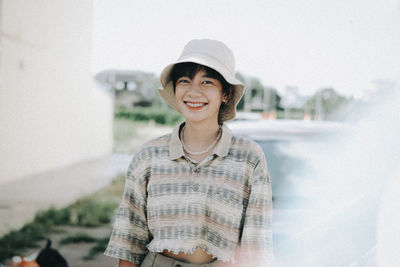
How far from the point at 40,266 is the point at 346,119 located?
2.29m

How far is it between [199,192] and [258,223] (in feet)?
0.70

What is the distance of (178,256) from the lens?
54.1 inches

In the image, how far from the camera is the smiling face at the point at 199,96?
1.44 m

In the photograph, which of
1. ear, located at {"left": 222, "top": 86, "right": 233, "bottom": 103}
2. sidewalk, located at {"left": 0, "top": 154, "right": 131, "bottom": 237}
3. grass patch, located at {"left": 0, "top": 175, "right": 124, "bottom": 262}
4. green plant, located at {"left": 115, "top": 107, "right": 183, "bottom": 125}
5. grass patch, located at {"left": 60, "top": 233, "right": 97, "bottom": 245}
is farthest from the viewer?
green plant, located at {"left": 115, "top": 107, "right": 183, "bottom": 125}

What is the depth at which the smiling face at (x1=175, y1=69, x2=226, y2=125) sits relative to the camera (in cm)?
144

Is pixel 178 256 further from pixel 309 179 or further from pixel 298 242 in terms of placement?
pixel 309 179

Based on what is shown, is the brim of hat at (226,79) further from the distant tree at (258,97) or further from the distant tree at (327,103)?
the distant tree at (258,97)

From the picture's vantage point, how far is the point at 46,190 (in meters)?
6.10

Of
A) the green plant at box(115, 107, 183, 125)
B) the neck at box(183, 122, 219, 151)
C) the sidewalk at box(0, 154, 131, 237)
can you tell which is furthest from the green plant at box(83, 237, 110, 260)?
the green plant at box(115, 107, 183, 125)

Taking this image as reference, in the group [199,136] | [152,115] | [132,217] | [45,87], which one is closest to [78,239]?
[45,87]

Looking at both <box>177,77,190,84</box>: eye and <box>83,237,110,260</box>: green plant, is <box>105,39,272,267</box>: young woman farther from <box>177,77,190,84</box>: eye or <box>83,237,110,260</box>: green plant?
<box>83,237,110,260</box>: green plant

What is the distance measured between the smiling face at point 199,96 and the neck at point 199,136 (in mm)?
32

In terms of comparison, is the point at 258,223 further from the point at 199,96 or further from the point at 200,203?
the point at 199,96

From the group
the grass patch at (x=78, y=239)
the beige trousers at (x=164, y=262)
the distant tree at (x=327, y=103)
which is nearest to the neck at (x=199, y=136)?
the beige trousers at (x=164, y=262)
